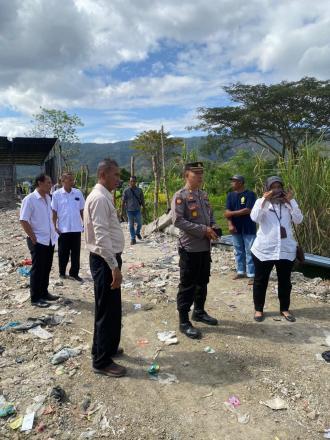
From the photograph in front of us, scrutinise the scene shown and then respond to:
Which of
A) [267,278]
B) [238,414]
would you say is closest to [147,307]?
[267,278]

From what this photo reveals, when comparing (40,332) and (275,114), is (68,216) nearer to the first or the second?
(40,332)

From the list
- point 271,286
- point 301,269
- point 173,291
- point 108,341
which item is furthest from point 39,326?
point 301,269

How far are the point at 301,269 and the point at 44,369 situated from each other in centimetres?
503

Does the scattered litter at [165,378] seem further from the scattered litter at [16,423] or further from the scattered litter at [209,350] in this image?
the scattered litter at [16,423]

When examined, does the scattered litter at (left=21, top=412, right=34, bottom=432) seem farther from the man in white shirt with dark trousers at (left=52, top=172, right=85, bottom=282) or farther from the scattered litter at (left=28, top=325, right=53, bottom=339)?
the man in white shirt with dark trousers at (left=52, top=172, right=85, bottom=282)

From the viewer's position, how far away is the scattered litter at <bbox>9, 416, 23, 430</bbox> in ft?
9.12

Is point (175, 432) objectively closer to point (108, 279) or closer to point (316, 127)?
point (108, 279)

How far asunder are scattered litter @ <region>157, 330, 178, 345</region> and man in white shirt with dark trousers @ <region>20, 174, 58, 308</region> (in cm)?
173

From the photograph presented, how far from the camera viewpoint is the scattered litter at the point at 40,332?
419cm

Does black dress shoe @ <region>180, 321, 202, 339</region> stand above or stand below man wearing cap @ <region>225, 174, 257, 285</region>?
below

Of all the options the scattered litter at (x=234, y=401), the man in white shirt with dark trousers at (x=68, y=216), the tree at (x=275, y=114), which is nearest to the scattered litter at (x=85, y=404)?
the scattered litter at (x=234, y=401)

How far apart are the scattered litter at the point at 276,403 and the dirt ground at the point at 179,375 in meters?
0.03

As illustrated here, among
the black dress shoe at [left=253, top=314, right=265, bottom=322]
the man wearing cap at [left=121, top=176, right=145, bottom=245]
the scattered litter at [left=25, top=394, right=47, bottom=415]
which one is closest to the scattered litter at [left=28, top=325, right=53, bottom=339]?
the scattered litter at [left=25, top=394, right=47, bottom=415]

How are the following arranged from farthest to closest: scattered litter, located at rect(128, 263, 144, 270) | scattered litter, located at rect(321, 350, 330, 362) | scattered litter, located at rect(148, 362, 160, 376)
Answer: scattered litter, located at rect(128, 263, 144, 270), scattered litter, located at rect(321, 350, 330, 362), scattered litter, located at rect(148, 362, 160, 376)
